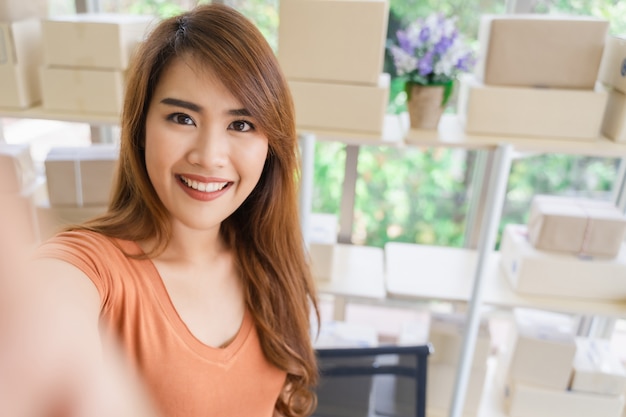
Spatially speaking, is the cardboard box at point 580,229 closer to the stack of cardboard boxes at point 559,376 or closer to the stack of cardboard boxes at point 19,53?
the stack of cardboard boxes at point 559,376

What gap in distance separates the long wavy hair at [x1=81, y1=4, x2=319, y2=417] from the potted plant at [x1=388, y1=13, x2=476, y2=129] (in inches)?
23.2

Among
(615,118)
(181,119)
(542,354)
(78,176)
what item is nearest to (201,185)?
(181,119)

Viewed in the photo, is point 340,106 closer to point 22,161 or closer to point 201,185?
point 201,185

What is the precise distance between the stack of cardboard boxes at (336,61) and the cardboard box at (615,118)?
64 centimetres

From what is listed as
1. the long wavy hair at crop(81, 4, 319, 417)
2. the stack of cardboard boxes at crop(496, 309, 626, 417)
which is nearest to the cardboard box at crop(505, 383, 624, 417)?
the stack of cardboard boxes at crop(496, 309, 626, 417)

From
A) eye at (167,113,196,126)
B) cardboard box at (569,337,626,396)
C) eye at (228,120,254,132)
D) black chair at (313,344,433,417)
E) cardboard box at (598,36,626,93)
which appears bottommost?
cardboard box at (569,337,626,396)

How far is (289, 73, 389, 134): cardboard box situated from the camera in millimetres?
1336

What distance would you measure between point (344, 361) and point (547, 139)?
2.69ft

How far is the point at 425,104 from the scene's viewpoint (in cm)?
142

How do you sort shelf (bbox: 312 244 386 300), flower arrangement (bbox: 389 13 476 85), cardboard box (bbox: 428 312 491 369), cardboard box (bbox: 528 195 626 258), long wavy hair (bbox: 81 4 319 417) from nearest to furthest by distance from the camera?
long wavy hair (bbox: 81 4 319 417) → flower arrangement (bbox: 389 13 476 85) → cardboard box (bbox: 528 195 626 258) → shelf (bbox: 312 244 386 300) → cardboard box (bbox: 428 312 491 369)

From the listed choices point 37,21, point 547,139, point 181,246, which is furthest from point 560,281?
point 37,21

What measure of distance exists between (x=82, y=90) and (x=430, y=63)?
974 millimetres

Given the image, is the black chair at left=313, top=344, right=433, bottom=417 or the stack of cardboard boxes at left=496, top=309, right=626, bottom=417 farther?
the stack of cardboard boxes at left=496, top=309, right=626, bottom=417

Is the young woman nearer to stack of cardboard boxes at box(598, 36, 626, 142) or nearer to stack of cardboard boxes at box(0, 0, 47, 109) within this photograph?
stack of cardboard boxes at box(0, 0, 47, 109)
